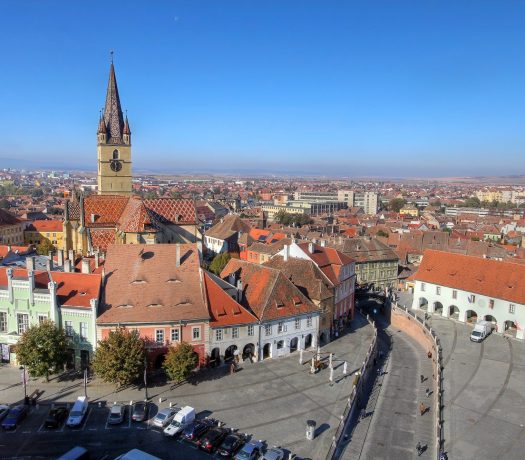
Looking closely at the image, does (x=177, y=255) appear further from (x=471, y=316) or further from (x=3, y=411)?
(x=471, y=316)

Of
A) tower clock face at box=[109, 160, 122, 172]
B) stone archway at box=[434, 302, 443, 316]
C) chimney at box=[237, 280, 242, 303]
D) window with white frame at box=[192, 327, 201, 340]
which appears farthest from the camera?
tower clock face at box=[109, 160, 122, 172]

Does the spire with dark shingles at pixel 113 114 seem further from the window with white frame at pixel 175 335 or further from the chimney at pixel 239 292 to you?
the window with white frame at pixel 175 335

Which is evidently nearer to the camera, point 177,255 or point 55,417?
point 55,417

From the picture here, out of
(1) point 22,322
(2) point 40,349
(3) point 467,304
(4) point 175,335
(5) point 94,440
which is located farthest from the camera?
(3) point 467,304

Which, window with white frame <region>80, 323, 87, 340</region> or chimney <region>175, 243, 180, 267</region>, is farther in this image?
chimney <region>175, 243, 180, 267</region>

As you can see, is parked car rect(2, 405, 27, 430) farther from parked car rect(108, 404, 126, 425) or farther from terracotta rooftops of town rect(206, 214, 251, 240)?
terracotta rooftops of town rect(206, 214, 251, 240)

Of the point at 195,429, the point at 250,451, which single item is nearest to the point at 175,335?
the point at 195,429

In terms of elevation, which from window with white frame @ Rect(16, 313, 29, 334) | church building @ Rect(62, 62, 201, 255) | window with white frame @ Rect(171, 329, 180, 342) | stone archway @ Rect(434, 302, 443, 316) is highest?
church building @ Rect(62, 62, 201, 255)

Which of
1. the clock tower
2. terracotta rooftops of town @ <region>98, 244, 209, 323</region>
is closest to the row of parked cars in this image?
terracotta rooftops of town @ <region>98, 244, 209, 323</region>
